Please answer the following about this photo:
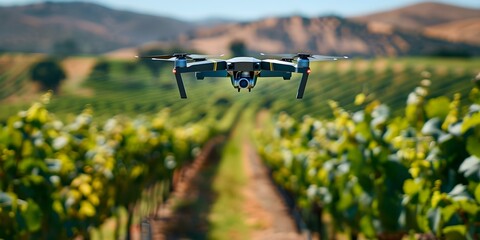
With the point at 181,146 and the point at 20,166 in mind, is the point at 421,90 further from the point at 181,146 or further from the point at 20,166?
the point at 181,146

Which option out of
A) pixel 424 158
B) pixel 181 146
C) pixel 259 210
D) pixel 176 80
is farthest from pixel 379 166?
pixel 181 146

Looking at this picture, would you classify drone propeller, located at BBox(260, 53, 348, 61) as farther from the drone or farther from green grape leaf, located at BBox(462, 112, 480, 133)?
green grape leaf, located at BBox(462, 112, 480, 133)

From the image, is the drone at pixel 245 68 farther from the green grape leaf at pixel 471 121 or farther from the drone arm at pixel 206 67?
the green grape leaf at pixel 471 121

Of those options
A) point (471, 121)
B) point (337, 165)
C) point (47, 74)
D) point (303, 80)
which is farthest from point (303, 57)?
point (47, 74)

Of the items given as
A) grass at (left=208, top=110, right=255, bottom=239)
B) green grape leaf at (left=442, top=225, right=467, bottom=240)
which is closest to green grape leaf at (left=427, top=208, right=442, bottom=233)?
green grape leaf at (left=442, top=225, right=467, bottom=240)

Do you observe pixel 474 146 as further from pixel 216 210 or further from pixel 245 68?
pixel 216 210

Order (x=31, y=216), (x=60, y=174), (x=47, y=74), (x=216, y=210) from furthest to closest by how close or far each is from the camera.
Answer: (x=47, y=74), (x=216, y=210), (x=60, y=174), (x=31, y=216)

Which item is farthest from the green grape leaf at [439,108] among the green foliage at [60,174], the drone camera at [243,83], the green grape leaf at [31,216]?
the drone camera at [243,83]
